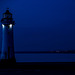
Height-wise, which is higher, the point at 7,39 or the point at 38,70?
the point at 7,39

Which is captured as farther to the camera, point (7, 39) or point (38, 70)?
point (7, 39)

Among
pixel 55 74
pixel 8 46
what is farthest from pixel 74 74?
pixel 8 46

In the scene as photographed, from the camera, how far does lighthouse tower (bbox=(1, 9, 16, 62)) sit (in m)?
18.3

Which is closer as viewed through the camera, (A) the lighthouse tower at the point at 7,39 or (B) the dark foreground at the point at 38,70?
(B) the dark foreground at the point at 38,70

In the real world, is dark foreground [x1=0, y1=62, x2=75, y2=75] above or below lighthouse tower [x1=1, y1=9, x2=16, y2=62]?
below

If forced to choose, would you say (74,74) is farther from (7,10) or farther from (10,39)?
(7,10)

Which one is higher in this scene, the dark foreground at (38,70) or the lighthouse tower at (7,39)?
the lighthouse tower at (7,39)

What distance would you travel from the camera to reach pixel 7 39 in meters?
18.3

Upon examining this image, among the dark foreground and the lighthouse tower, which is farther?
the lighthouse tower

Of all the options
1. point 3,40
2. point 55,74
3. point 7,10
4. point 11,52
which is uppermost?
point 7,10

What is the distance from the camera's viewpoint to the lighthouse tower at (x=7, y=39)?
1831 cm

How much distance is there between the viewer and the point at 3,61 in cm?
1850

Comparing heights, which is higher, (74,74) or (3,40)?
(3,40)

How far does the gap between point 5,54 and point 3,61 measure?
0.71 meters
